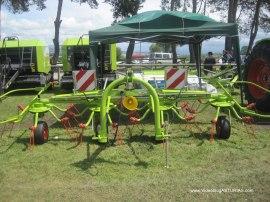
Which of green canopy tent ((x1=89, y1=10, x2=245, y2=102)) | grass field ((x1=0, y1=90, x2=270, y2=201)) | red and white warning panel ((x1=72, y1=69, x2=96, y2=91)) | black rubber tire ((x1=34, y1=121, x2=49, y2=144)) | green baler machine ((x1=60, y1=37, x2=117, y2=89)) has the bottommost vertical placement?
grass field ((x1=0, y1=90, x2=270, y2=201))

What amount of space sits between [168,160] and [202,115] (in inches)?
156

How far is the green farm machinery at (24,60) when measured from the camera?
55.8 ft

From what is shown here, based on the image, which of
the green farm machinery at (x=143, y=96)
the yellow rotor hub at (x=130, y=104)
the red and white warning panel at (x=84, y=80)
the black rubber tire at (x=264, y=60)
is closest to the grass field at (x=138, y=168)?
the green farm machinery at (x=143, y=96)

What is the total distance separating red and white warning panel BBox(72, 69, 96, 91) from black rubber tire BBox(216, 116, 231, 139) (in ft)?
7.88

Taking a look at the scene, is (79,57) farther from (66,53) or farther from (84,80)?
(84,80)

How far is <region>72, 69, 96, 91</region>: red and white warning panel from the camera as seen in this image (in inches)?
334

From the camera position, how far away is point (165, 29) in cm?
1060

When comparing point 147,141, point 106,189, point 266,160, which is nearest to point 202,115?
point 147,141

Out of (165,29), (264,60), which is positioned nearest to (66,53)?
(165,29)

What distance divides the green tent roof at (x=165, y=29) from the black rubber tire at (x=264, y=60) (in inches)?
Result: 25.7

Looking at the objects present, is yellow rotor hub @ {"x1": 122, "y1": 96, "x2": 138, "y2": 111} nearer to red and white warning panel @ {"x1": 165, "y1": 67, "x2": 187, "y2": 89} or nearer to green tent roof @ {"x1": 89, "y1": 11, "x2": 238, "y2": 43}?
red and white warning panel @ {"x1": 165, "y1": 67, "x2": 187, "y2": 89}

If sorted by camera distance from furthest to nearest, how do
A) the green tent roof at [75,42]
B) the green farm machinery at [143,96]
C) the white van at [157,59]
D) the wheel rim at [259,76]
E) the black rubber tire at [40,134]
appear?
the white van at [157,59], the green tent roof at [75,42], the wheel rim at [259,76], the black rubber tire at [40,134], the green farm machinery at [143,96]

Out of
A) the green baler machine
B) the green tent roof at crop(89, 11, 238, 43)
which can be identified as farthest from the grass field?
the green baler machine

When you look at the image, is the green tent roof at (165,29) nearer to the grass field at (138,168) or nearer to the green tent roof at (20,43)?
the grass field at (138,168)
